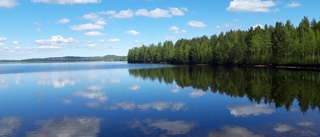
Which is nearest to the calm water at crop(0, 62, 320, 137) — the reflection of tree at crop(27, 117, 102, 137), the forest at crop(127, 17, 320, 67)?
the reflection of tree at crop(27, 117, 102, 137)

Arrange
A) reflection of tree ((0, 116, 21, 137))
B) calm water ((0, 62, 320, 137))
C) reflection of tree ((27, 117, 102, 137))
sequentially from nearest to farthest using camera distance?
reflection of tree ((27, 117, 102, 137))
calm water ((0, 62, 320, 137))
reflection of tree ((0, 116, 21, 137))

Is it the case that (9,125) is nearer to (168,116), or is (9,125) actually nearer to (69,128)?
(69,128)

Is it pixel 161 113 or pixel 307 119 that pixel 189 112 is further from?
pixel 307 119

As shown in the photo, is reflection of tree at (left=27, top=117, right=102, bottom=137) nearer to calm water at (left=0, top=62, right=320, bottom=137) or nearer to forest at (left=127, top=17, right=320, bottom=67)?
calm water at (left=0, top=62, right=320, bottom=137)

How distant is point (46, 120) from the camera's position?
26.9m

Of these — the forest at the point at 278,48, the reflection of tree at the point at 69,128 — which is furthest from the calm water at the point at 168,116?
the forest at the point at 278,48

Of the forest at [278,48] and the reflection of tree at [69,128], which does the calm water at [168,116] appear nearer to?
the reflection of tree at [69,128]

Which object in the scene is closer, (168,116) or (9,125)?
(9,125)

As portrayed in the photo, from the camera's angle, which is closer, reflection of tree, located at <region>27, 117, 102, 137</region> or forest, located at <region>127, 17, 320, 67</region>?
reflection of tree, located at <region>27, 117, 102, 137</region>

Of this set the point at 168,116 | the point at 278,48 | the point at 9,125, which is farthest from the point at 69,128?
the point at 278,48

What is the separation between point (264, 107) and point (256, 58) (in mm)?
107113

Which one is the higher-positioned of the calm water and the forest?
the forest

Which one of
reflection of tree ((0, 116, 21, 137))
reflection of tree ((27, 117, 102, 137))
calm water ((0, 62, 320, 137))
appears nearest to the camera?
reflection of tree ((27, 117, 102, 137))

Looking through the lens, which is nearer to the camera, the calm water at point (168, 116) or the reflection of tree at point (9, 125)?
the calm water at point (168, 116)
